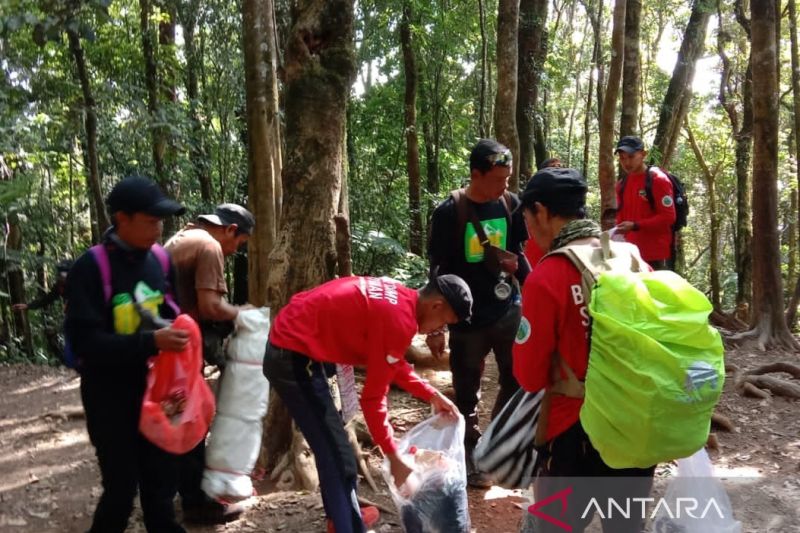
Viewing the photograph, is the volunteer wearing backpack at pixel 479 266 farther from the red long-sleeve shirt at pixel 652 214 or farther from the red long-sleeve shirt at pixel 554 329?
the red long-sleeve shirt at pixel 652 214

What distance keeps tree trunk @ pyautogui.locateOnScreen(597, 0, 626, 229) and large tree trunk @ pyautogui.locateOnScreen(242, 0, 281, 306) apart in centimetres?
446

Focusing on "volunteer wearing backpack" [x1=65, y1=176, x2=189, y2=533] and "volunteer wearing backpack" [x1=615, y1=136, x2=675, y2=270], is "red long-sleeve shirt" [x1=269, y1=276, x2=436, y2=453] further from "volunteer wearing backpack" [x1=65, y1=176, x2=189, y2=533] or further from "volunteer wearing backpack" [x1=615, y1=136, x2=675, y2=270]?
"volunteer wearing backpack" [x1=615, y1=136, x2=675, y2=270]

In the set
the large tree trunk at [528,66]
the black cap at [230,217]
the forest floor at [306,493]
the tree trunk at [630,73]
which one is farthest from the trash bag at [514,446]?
the large tree trunk at [528,66]

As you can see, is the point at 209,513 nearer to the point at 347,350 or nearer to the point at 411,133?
the point at 347,350

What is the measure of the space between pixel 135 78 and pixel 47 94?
192cm

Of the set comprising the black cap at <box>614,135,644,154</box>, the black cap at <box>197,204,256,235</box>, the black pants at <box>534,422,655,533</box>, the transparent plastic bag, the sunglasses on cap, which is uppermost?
the black cap at <box>614,135,644,154</box>

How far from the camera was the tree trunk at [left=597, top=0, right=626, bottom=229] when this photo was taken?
8195mm

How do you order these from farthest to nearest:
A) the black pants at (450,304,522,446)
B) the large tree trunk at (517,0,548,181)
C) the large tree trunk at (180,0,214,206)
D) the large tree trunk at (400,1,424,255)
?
the large tree trunk at (400,1,424,255) → the large tree trunk at (180,0,214,206) → the large tree trunk at (517,0,548,181) → the black pants at (450,304,522,446)

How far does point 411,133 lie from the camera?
44.7 feet

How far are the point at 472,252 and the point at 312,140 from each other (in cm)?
125

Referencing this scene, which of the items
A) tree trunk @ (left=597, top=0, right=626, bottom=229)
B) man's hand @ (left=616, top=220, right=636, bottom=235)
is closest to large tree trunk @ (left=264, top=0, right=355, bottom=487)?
man's hand @ (left=616, top=220, right=636, bottom=235)

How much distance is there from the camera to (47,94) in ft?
32.1

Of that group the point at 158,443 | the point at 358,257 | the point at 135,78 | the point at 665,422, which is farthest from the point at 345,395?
the point at 135,78

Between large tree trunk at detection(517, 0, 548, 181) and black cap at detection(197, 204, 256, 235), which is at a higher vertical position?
large tree trunk at detection(517, 0, 548, 181)
